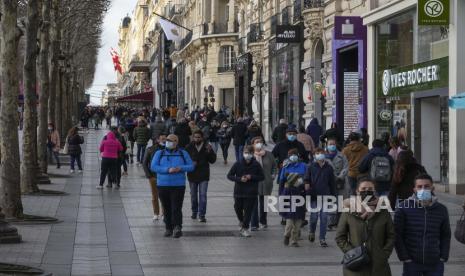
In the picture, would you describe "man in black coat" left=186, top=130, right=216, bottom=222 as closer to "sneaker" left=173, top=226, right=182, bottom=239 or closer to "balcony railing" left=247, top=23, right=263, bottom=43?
"sneaker" left=173, top=226, right=182, bottom=239

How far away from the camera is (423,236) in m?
8.68

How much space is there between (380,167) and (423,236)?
746 cm

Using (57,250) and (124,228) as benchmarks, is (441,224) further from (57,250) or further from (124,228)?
(124,228)

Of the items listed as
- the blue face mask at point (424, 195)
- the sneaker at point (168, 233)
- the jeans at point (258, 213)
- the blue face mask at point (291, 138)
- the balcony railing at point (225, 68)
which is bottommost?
the sneaker at point (168, 233)

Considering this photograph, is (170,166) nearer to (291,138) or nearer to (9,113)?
(9,113)

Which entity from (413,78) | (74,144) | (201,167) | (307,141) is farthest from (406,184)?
(74,144)

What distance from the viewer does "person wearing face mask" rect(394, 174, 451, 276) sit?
28.5 feet

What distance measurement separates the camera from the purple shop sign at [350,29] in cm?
2936

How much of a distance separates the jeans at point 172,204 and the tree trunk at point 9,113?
9.47 feet

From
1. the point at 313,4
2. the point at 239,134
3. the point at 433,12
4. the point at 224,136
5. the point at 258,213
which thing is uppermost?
the point at 313,4

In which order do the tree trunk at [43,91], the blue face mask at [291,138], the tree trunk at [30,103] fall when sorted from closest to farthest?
the blue face mask at [291,138]
the tree trunk at [30,103]
the tree trunk at [43,91]

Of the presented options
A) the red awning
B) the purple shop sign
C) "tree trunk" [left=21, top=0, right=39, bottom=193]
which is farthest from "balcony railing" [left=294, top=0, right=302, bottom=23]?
the red awning

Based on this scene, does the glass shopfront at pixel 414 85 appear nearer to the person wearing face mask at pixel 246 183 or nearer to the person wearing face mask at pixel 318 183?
the person wearing face mask at pixel 246 183

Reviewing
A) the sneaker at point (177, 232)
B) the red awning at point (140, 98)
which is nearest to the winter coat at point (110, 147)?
the sneaker at point (177, 232)
